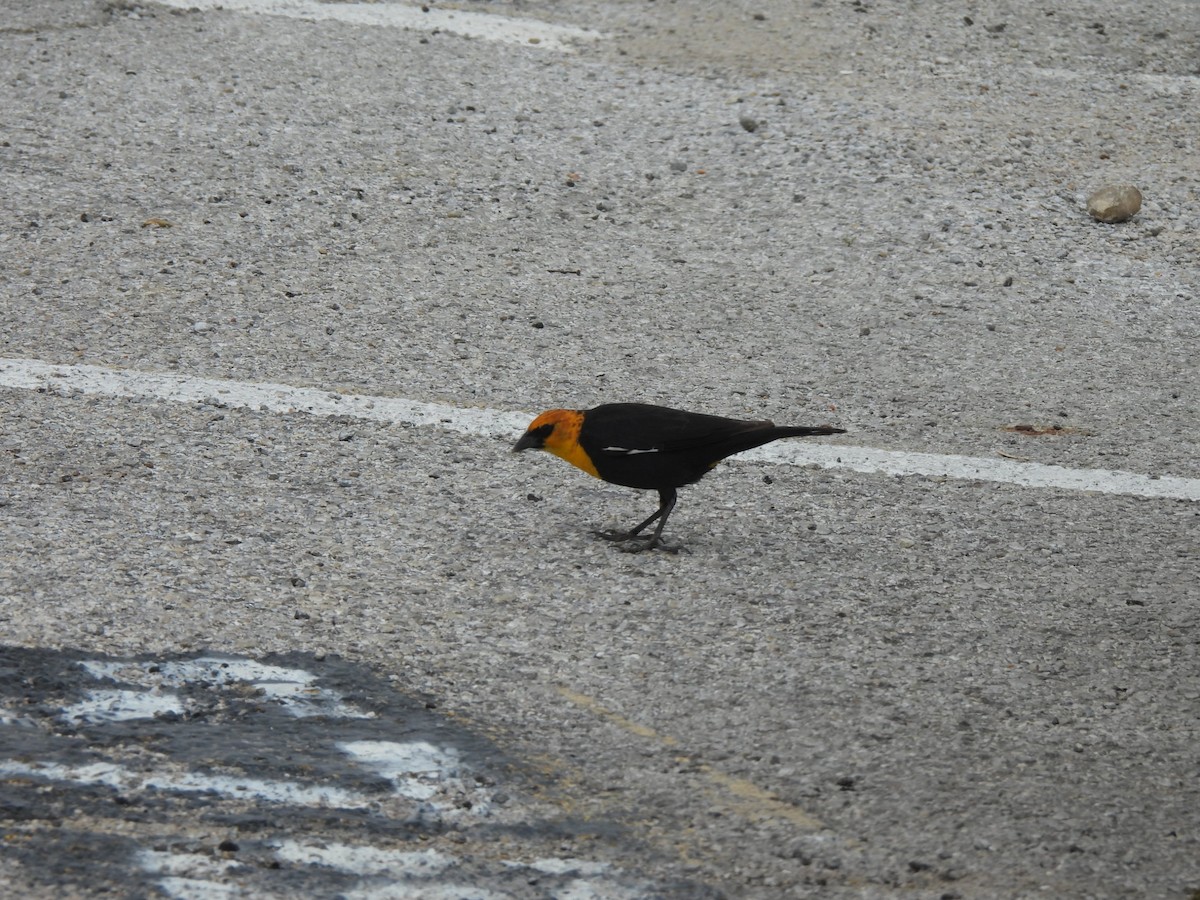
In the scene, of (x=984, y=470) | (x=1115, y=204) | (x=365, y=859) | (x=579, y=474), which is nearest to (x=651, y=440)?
(x=579, y=474)

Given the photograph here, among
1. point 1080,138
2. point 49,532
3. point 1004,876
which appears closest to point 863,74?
point 1080,138

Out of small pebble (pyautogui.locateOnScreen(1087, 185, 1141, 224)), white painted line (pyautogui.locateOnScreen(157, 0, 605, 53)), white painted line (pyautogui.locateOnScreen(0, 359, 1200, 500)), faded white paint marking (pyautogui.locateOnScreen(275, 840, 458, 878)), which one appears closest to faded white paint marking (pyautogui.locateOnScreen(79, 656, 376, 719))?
faded white paint marking (pyautogui.locateOnScreen(275, 840, 458, 878))

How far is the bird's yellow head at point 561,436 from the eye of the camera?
5.16 metres

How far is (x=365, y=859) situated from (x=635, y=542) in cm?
210

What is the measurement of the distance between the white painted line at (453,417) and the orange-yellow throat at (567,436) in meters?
0.98

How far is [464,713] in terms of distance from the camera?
4066 millimetres

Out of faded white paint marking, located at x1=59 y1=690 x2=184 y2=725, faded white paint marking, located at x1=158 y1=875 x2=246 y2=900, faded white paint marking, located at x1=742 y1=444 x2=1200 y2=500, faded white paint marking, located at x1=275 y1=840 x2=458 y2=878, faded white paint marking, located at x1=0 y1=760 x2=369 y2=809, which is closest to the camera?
faded white paint marking, located at x1=158 y1=875 x2=246 y2=900

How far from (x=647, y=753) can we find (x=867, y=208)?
5.54 m

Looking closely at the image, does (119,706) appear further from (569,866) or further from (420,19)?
(420,19)

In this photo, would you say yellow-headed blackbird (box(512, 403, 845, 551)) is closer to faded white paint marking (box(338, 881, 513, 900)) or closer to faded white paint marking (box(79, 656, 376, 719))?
faded white paint marking (box(79, 656, 376, 719))

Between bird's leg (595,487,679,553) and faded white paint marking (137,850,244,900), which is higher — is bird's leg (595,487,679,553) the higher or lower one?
the higher one

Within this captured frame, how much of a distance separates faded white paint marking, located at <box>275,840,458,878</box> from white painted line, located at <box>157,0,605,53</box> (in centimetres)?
806

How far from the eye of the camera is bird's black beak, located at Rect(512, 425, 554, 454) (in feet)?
17.1

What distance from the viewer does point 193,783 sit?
3631 mm
